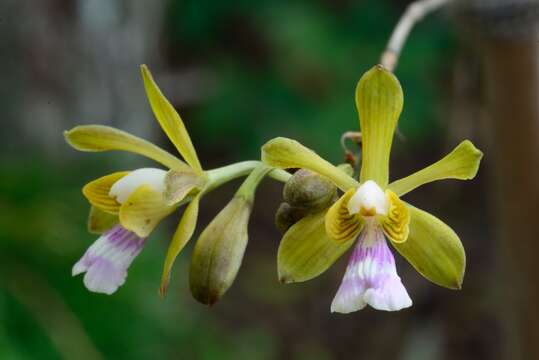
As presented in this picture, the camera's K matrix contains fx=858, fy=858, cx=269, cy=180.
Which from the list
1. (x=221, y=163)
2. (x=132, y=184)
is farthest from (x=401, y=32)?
(x=221, y=163)

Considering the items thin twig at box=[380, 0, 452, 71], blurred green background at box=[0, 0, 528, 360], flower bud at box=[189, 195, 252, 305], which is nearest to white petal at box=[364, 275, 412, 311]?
flower bud at box=[189, 195, 252, 305]

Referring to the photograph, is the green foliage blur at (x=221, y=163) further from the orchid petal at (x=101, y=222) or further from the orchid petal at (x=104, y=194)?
the orchid petal at (x=104, y=194)

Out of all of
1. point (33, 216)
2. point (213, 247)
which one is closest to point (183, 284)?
point (33, 216)

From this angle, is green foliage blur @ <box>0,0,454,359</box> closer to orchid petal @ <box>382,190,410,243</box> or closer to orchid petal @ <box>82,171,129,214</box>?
orchid petal @ <box>82,171,129,214</box>

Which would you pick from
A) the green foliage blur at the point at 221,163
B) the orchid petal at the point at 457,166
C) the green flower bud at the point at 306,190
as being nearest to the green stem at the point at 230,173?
the green flower bud at the point at 306,190

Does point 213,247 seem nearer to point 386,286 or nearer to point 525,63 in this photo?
point 386,286
